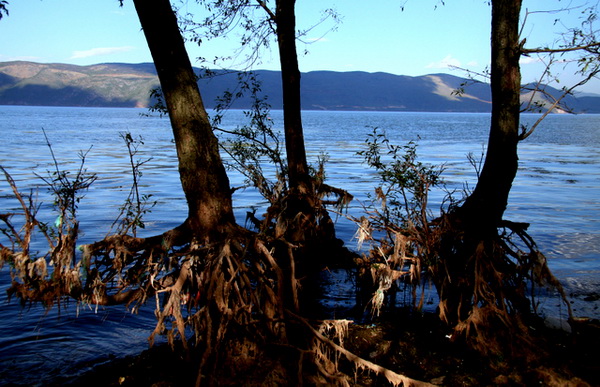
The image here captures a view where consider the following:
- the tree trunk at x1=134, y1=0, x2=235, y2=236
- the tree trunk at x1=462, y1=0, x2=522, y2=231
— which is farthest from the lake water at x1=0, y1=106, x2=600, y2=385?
the tree trunk at x1=134, y1=0, x2=235, y2=236

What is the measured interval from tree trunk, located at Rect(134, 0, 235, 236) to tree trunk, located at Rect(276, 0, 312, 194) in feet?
11.7

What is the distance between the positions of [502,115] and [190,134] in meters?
4.55

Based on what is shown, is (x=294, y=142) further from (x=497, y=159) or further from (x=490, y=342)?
(x=490, y=342)

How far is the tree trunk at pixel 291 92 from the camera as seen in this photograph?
10875 millimetres

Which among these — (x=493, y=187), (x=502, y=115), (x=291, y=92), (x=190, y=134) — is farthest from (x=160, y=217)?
(x=502, y=115)

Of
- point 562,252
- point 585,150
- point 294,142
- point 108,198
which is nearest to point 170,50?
point 294,142

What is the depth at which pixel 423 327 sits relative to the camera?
8.59 m

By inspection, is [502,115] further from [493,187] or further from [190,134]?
[190,134]

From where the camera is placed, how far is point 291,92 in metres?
11.0

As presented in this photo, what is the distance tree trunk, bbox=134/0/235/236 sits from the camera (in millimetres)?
7223

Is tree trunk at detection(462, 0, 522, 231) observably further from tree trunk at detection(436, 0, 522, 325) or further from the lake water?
the lake water

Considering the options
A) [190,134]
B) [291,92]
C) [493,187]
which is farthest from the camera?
[291,92]

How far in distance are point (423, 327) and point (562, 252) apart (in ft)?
26.1

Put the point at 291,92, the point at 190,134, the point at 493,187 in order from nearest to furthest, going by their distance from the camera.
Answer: the point at 190,134 < the point at 493,187 < the point at 291,92
